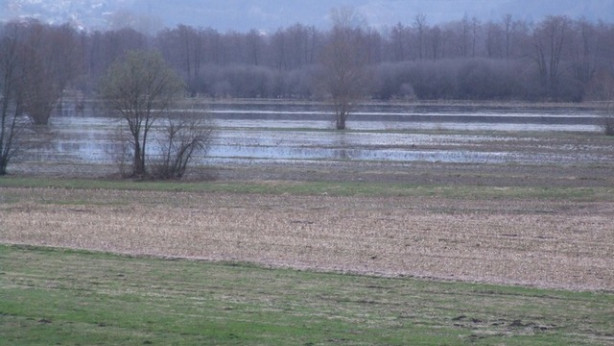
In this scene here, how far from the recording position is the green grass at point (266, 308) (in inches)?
441

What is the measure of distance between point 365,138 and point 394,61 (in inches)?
2596

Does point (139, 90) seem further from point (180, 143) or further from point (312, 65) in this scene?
point (312, 65)

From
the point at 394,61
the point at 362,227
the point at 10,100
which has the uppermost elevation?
the point at 394,61

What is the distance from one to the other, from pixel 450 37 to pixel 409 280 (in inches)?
4880

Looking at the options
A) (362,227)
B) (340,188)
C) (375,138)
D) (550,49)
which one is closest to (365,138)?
(375,138)

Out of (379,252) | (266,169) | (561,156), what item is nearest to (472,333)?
(379,252)

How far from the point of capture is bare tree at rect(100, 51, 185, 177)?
135 ft

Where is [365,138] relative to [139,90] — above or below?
below

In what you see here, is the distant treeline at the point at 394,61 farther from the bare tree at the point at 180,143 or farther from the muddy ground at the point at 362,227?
the muddy ground at the point at 362,227

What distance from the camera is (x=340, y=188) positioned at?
3391cm

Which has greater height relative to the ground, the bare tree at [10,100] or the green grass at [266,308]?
the bare tree at [10,100]

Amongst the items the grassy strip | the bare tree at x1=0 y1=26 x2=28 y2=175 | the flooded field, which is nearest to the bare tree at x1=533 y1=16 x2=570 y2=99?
the flooded field

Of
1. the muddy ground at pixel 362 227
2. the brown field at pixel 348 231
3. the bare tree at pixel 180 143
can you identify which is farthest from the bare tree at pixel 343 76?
the brown field at pixel 348 231

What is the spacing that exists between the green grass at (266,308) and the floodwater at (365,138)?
2578 centimetres
